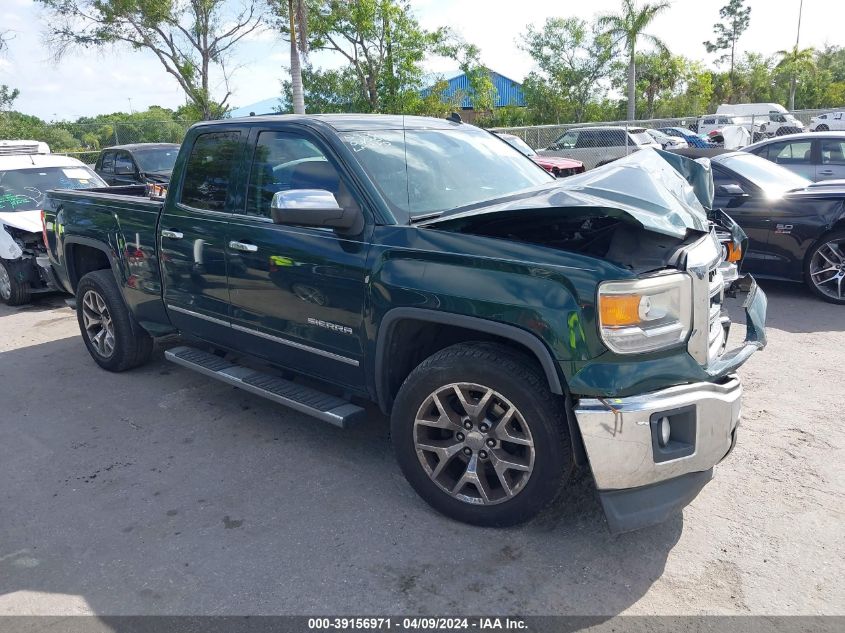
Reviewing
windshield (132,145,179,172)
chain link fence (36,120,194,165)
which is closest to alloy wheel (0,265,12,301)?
windshield (132,145,179,172)

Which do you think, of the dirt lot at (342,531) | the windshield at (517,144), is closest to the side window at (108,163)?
the windshield at (517,144)

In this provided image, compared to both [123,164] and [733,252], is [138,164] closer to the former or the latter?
[123,164]

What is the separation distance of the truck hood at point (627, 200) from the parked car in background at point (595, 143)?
16.7 meters

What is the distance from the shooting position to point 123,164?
42.7ft

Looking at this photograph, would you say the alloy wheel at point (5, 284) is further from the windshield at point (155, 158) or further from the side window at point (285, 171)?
the side window at point (285, 171)

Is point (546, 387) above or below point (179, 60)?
below

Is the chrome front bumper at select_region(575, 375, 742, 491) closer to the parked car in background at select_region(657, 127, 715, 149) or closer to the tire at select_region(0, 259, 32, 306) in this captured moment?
the tire at select_region(0, 259, 32, 306)

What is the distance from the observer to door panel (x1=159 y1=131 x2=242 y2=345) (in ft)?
14.4

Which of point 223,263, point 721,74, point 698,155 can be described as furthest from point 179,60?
point 721,74

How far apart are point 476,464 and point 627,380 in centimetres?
86

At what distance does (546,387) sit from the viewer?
2.98m

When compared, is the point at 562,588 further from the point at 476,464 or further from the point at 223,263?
the point at 223,263

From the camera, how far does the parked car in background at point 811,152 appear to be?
31.1 feet

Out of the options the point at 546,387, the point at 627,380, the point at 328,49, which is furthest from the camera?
the point at 328,49
